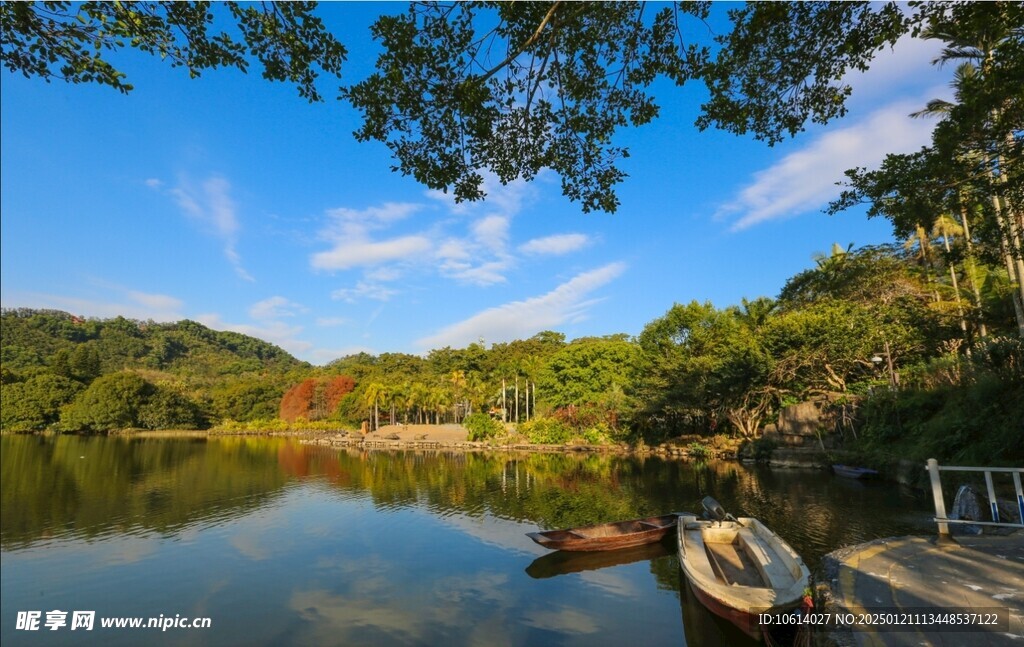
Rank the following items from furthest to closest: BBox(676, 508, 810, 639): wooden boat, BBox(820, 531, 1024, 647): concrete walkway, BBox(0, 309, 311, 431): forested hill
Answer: BBox(0, 309, 311, 431): forested hill < BBox(676, 508, 810, 639): wooden boat < BBox(820, 531, 1024, 647): concrete walkway

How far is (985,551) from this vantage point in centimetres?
602

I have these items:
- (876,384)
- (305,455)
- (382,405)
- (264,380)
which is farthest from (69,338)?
(876,384)

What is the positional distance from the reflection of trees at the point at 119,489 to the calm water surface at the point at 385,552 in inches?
5.8

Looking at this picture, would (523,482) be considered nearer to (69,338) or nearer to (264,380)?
(264,380)

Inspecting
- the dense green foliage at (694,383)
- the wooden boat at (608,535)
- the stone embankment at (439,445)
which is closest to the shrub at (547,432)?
the dense green foliage at (694,383)

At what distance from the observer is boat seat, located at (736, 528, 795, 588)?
7.47 meters

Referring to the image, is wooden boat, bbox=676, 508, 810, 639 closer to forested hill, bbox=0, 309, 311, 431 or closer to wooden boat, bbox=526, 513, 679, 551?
wooden boat, bbox=526, 513, 679, 551

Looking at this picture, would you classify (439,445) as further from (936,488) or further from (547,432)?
(936,488)

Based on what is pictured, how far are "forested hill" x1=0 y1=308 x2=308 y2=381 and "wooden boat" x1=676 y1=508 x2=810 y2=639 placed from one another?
278 ft

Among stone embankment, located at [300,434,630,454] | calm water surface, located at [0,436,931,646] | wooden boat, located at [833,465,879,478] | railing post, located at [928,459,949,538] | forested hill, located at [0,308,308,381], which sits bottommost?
calm water surface, located at [0,436,931,646]

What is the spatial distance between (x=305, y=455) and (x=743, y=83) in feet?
141

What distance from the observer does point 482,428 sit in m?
48.1

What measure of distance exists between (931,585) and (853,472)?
18605mm

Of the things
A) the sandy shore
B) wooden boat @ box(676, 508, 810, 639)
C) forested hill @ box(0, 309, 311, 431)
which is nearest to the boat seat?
wooden boat @ box(676, 508, 810, 639)
